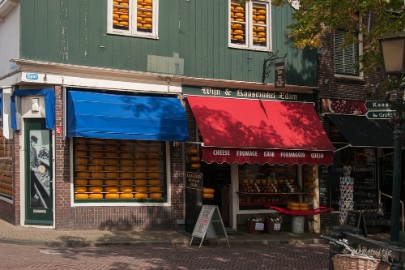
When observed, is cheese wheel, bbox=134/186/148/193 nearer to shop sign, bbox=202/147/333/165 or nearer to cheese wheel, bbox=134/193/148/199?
cheese wheel, bbox=134/193/148/199

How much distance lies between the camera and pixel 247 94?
15.5m

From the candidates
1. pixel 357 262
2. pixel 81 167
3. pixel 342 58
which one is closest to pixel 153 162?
pixel 81 167

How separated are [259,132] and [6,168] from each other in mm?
6919

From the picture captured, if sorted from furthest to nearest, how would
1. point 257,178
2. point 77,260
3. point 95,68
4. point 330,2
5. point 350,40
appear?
→ 1. point 257,178
2. point 95,68
3. point 350,40
4. point 330,2
5. point 77,260

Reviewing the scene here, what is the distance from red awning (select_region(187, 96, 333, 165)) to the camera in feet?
45.3

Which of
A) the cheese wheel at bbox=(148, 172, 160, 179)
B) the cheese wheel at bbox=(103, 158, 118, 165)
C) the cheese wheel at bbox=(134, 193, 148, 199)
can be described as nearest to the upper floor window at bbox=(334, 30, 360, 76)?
the cheese wheel at bbox=(148, 172, 160, 179)

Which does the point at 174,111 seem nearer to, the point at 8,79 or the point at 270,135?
the point at 270,135

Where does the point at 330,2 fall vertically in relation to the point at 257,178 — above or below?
above

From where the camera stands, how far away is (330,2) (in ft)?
36.1

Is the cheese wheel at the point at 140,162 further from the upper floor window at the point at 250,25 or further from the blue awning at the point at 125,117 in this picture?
the upper floor window at the point at 250,25

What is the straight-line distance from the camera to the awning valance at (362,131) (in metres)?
15.6

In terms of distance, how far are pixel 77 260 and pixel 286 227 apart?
7.37m

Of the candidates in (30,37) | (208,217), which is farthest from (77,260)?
(30,37)

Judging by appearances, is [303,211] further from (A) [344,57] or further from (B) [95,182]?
(B) [95,182]
